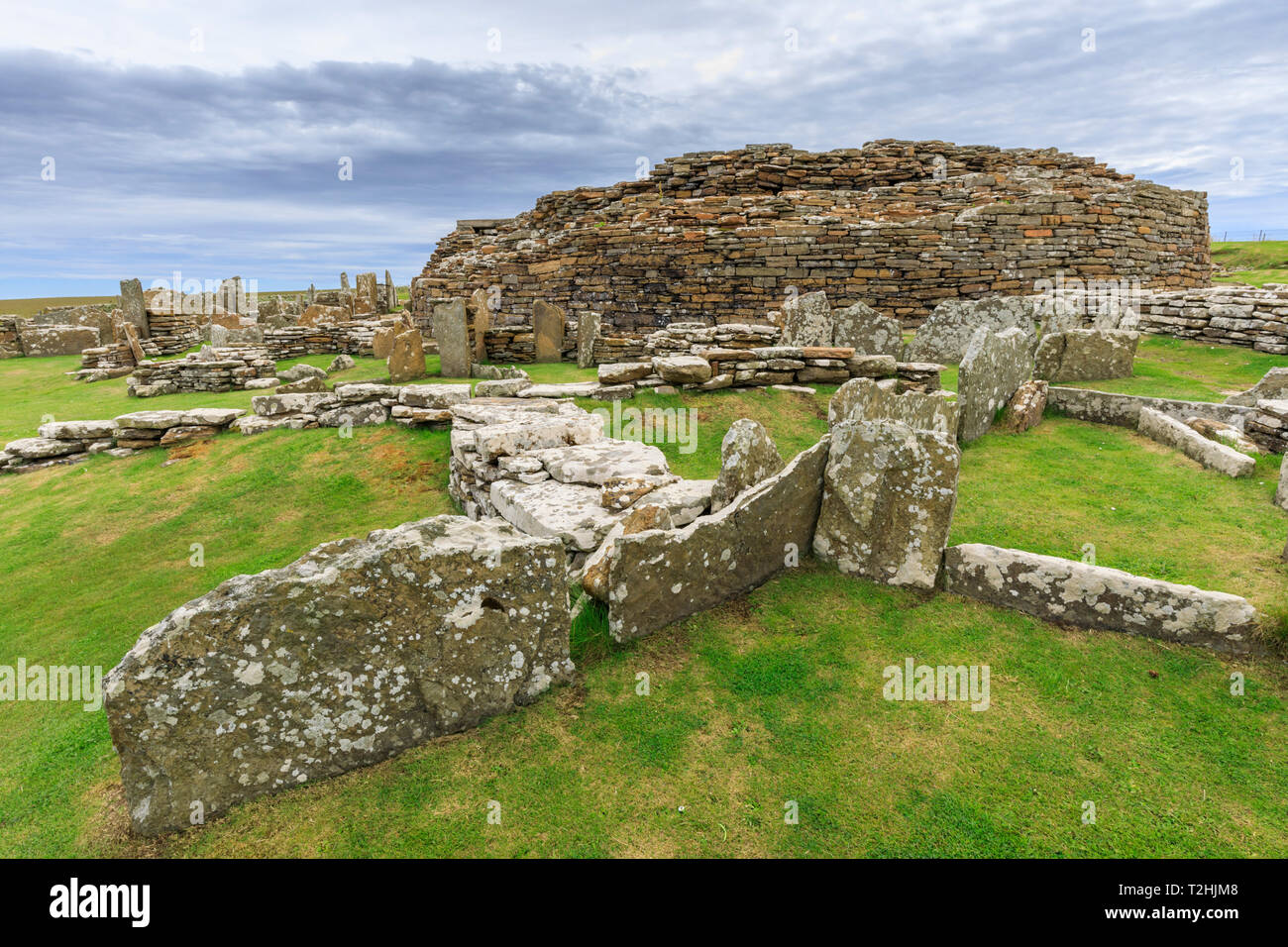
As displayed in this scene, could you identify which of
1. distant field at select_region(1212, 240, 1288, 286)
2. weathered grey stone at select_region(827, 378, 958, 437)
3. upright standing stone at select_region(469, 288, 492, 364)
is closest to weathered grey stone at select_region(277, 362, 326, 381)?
upright standing stone at select_region(469, 288, 492, 364)

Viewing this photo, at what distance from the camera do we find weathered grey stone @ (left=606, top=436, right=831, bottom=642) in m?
4.19

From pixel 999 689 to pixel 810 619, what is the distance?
1186 millimetres

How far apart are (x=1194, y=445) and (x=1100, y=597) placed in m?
4.70

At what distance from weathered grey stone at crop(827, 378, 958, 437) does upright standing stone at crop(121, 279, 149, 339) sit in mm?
23110

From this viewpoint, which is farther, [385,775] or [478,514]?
[478,514]

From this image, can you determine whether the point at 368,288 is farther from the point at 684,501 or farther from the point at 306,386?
the point at 684,501

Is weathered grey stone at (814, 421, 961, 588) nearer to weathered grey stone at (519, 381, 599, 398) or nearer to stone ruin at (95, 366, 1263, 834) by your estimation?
stone ruin at (95, 366, 1263, 834)

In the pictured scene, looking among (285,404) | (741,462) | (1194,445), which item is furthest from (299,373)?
(1194,445)

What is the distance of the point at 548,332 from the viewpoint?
1523 cm

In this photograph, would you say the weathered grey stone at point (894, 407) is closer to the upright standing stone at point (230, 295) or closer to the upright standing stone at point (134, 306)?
the upright standing stone at point (134, 306)

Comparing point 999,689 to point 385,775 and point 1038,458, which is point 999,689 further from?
point 1038,458
